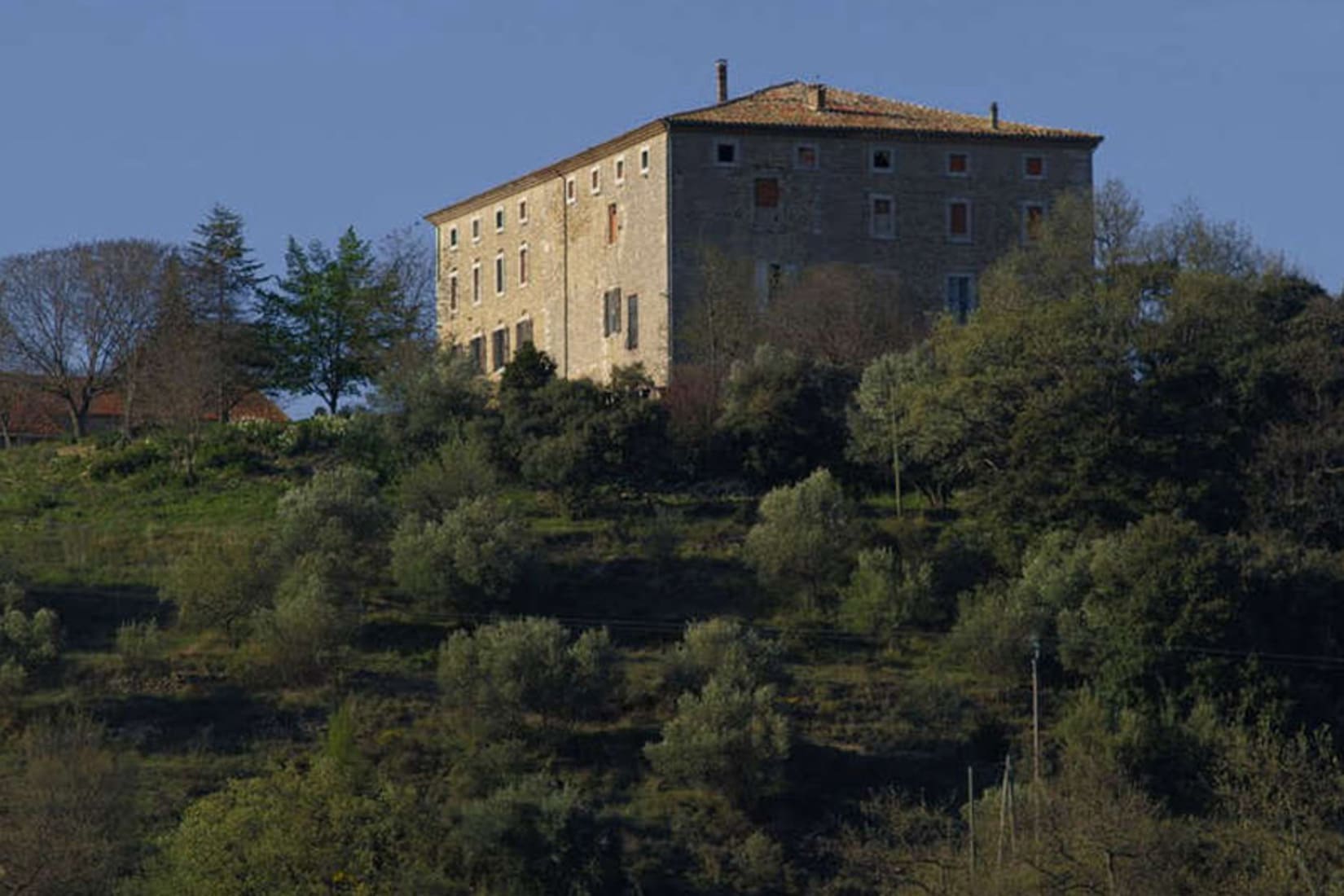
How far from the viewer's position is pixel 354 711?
1928 inches

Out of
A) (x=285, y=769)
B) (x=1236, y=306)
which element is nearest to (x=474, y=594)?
(x=285, y=769)

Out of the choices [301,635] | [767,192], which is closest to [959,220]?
[767,192]

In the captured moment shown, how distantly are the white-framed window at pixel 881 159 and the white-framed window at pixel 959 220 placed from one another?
206 centimetres

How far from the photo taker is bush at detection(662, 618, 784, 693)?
49.3 metres

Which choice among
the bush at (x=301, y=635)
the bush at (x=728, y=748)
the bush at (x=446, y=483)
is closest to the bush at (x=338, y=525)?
the bush at (x=446, y=483)

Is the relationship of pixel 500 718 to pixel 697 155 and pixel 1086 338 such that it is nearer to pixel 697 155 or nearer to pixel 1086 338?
pixel 1086 338

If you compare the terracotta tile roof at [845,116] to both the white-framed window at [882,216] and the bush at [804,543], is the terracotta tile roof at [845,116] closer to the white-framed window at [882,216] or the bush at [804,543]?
the white-framed window at [882,216]

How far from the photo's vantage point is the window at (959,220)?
238 feet

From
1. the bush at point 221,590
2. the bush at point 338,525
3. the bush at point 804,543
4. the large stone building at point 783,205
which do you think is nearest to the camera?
the bush at point 221,590

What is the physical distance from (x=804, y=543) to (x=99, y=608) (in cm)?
1600

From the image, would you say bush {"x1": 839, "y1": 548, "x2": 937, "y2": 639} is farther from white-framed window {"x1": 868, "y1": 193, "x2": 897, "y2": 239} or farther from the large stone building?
white-framed window {"x1": 868, "y1": 193, "x2": 897, "y2": 239}

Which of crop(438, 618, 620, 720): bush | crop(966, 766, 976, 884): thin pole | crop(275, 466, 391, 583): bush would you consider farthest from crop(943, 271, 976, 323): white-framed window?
crop(966, 766, 976, 884): thin pole

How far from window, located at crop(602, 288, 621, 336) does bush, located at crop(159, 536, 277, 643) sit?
2084 cm

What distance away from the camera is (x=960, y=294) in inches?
2830
